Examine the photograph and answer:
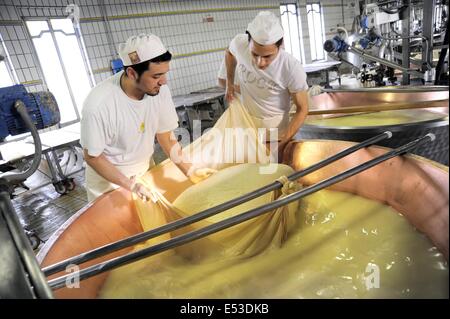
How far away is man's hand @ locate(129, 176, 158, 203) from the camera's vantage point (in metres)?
1.45

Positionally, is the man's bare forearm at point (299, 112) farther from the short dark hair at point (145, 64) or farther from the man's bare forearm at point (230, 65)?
the short dark hair at point (145, 64)

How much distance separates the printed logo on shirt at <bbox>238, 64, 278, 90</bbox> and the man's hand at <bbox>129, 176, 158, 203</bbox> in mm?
1058

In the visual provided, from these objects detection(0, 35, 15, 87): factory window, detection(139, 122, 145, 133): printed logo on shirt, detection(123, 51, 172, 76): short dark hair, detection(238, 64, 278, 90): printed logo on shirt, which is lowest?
detection(139, 122, 145, 133): printed logo on shirt

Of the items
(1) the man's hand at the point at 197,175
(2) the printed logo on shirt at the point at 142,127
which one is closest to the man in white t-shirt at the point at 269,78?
(1) the man's hand at the point at 197,175

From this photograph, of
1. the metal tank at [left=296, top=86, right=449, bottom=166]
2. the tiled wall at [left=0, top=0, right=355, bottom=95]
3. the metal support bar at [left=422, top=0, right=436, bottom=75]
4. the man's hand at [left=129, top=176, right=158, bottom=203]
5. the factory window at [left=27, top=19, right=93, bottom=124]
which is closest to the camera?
the man's hand at [left=129, top=176, right=158, bottom=203]

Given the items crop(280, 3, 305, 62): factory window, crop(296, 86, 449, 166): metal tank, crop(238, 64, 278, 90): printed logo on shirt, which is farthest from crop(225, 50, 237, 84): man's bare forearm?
crop(280, 3, 305, 62): factory window

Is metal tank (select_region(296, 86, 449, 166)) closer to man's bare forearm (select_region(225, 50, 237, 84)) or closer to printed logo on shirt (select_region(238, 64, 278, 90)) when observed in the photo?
printed logo on shirt (select_region(238, 64, 278, 90))

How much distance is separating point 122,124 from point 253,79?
966 mm

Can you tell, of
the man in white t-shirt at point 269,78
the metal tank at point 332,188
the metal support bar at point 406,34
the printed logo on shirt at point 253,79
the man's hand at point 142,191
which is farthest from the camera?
the metal support bar at point 406,34

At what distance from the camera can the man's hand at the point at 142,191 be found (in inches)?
57.0

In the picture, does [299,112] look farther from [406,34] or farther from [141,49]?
[406,34]

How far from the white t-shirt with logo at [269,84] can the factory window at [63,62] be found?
3.89m

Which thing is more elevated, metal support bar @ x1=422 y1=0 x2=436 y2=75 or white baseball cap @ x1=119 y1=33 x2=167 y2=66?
white baseball cap @ x1=119 y1=33 x2=167 y2=66
